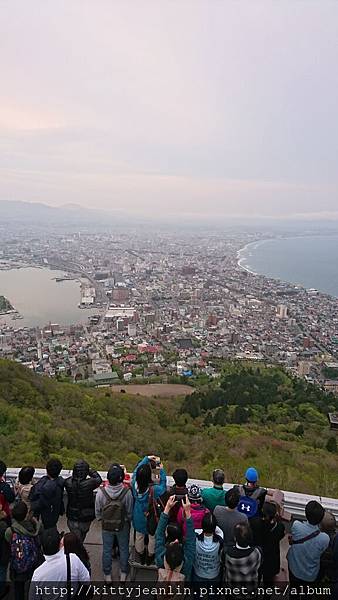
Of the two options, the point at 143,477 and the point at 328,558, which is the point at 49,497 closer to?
the point at 143,477

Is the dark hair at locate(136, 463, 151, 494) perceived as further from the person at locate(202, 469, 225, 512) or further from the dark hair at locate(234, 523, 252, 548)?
the dark hair at locate(234, 523, 252, 548)

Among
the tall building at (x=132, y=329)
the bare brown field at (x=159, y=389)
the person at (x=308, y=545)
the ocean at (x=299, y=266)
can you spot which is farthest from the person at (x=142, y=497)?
the ocean at (x=299, y=266)

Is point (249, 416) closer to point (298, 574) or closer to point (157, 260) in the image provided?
point (298, 574)

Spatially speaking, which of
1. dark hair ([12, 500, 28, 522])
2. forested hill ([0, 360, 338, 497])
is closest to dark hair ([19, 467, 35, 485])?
dark hair ([12, 500, 28, 522])

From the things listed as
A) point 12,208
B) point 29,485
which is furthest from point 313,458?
point 12,208

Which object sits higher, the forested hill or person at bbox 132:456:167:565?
person at bbox 132:456:167:565

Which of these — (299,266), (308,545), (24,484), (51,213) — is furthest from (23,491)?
(51,213)

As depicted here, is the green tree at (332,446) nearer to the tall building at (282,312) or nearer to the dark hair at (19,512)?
the dark hair at (19,512)
